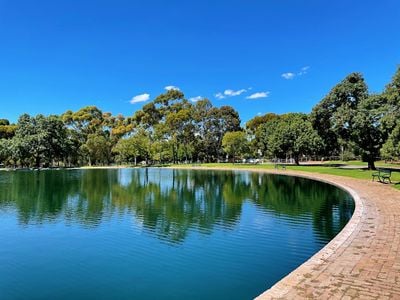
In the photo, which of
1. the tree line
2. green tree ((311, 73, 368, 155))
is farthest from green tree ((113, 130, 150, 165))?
green tree ((311, 73, 368, 155))

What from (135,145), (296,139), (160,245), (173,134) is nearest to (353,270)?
(160,245)

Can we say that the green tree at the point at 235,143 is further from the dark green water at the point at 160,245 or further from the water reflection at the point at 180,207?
the dark green water at the point at 160,245

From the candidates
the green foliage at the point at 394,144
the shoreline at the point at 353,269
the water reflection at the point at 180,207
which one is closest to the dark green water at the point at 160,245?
the water reflection at the point at 180,207

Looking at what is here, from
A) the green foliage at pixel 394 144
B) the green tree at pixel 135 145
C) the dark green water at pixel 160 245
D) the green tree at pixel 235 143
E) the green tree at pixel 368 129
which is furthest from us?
the green tree at pixel 135 145

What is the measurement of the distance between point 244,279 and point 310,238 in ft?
14.3

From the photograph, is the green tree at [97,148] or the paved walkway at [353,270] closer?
the paved walkway at [353,270]

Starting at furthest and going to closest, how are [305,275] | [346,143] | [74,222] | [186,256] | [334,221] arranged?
[346,143] < [74,222] < [334,221] < [186,256] < [305,275]

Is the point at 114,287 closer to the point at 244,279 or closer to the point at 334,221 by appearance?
the point at 244,279

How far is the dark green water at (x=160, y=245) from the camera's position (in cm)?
771

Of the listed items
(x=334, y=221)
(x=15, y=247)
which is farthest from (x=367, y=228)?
(x=15, y=247)

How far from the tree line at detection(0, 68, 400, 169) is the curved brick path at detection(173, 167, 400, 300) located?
36021mm

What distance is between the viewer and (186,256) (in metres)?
9.91

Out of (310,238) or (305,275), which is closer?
(305,275)

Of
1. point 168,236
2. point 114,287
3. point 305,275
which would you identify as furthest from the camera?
point 168,236
